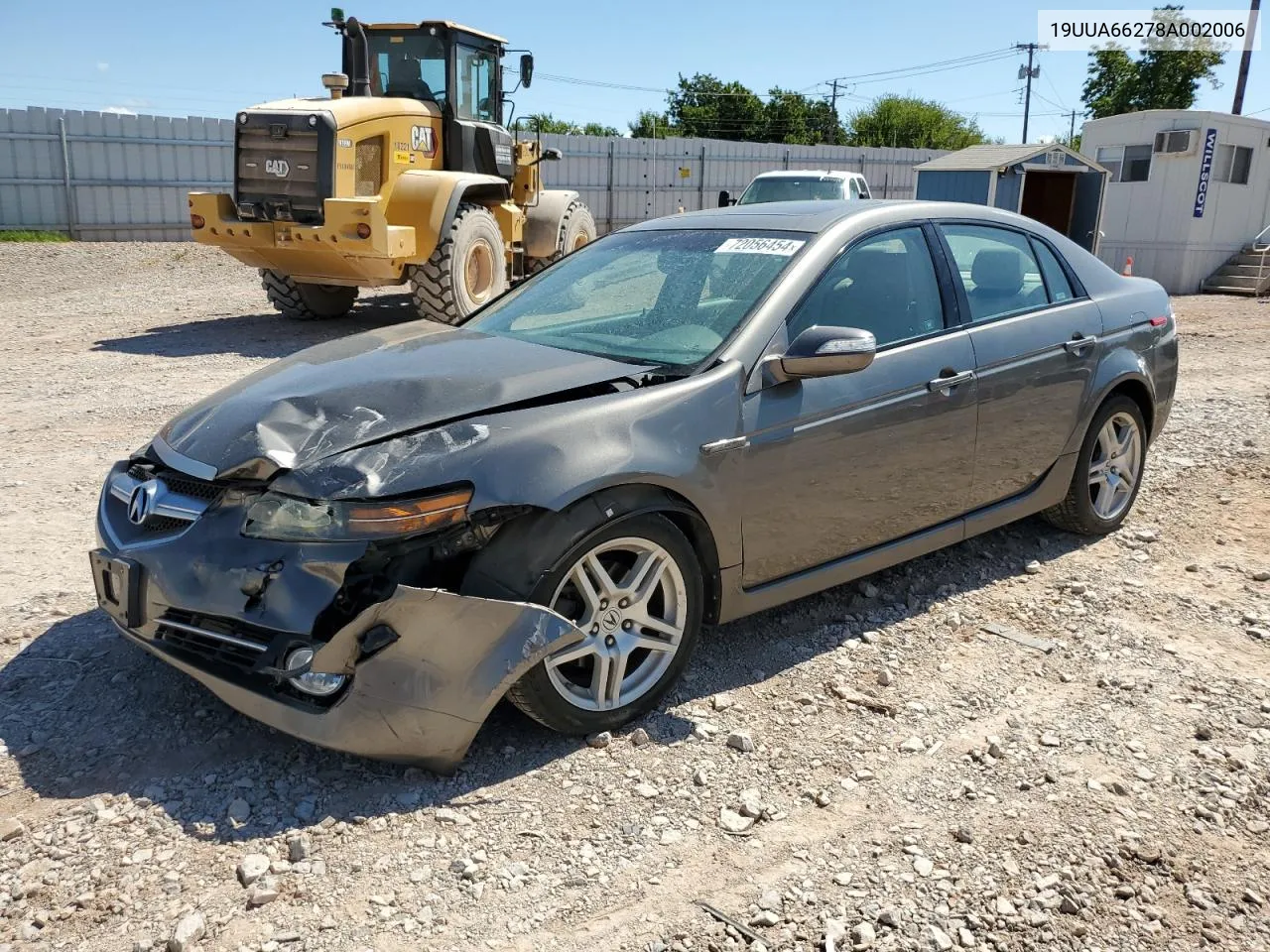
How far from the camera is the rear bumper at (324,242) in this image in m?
9.91

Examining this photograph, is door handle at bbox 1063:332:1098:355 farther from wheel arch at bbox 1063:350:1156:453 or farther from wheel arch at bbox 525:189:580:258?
wheel arch at bbox 525:189:580:258

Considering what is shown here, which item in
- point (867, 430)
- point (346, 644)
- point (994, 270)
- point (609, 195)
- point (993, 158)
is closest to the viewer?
point (346, 644)

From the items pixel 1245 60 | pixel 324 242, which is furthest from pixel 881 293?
pixel 1245 60

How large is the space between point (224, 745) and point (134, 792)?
0.29m

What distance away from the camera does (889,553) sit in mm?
4051

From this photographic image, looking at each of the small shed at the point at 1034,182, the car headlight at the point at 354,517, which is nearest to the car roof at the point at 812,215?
the car headlight at the point at 354,517

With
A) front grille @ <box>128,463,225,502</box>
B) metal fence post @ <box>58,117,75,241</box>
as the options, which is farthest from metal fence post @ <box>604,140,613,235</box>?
front grille @ <box>128,463,225,502</box>

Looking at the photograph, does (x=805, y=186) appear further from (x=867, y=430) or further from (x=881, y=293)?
(x=867, y=430)

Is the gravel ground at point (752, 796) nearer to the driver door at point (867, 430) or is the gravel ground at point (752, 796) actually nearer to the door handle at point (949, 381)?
the driver door at point (867, 430)

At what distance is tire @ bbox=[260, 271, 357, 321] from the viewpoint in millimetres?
11930

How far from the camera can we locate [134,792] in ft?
9.57

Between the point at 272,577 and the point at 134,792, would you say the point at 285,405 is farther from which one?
the point at 134,792

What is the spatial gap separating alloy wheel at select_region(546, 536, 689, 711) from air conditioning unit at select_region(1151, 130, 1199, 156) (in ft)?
64.0

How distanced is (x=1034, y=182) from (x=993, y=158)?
173 cm
